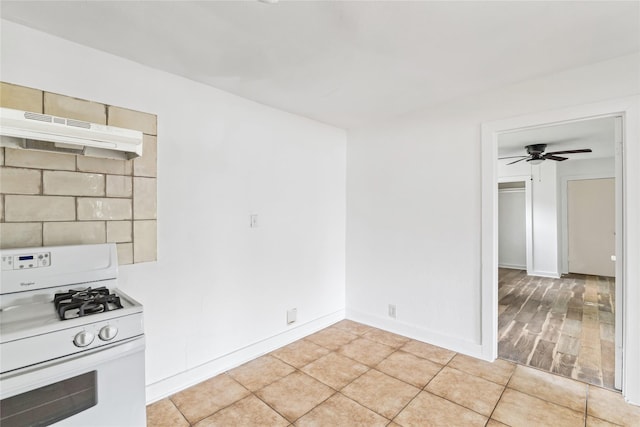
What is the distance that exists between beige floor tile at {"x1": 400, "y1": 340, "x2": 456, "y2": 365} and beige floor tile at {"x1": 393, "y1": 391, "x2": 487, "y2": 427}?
596mm

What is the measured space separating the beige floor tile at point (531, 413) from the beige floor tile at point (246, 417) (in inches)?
54.0

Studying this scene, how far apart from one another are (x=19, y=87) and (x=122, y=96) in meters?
0.48

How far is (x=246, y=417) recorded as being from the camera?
1.96 meters

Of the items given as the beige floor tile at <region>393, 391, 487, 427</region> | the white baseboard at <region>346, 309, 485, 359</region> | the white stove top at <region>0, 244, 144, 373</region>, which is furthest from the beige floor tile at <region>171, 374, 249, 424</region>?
the white baseboard at <region>346, 309, 485, 359</region>

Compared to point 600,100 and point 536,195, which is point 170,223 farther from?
point 536,195

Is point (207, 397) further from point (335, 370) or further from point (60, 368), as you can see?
point (60, 368)

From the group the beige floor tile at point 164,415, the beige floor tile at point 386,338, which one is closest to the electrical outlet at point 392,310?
the beige floor tile at point 386,338

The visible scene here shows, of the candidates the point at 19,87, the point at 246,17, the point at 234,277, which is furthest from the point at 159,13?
the point at 234,277

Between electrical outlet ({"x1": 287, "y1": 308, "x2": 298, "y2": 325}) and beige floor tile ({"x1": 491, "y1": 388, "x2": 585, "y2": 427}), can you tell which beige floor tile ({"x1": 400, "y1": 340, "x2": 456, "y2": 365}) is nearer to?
beige floor tile ({"x1": 491, "y1": 388, "x2": 585, "y2": 427})

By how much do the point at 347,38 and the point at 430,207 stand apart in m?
1.78

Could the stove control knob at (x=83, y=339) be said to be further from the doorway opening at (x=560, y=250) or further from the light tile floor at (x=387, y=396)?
the doorway opening at (x=560, y=250)

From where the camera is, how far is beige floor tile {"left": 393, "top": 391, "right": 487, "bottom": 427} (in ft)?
6.25

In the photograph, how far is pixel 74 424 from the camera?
122 cm

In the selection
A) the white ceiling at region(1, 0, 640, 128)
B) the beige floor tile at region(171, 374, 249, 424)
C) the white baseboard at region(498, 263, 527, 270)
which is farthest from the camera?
the white baseboard at region(498, 263, 527, 270)
